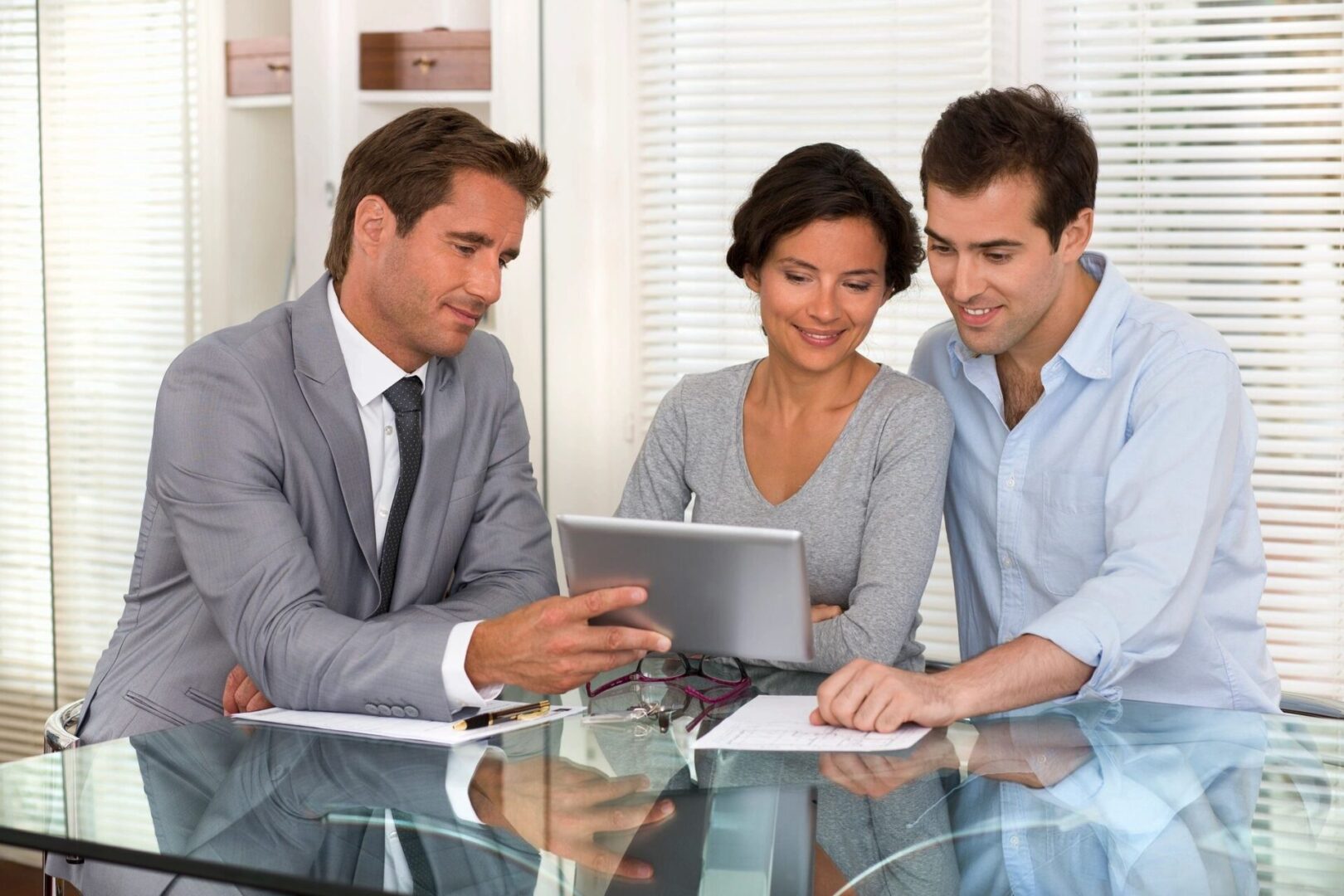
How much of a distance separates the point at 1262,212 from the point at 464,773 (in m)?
2.19

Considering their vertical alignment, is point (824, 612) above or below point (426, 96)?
below

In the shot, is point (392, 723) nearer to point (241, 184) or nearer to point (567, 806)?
point (567, 806)

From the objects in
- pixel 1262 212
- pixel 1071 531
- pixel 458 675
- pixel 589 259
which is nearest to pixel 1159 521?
pixel 1071 531

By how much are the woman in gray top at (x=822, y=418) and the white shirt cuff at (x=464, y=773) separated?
0.57m

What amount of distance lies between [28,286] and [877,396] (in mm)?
2124

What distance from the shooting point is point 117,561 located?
352 cm

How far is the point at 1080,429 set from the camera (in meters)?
2.08

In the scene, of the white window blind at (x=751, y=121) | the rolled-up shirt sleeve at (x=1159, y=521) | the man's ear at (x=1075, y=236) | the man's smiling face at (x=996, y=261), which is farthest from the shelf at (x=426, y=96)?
the rolled-up shirt sleeve at (x=1159, y=521)

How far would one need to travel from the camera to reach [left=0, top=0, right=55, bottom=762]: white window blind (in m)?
3.21

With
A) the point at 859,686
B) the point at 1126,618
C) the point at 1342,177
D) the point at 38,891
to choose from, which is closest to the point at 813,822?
the point at 859,686

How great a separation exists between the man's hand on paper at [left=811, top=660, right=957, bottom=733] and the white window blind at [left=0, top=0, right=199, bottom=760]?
2.32 metres

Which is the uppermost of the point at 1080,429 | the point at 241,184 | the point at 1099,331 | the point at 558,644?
the point at 241,184

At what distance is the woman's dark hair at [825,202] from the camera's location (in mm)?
2156

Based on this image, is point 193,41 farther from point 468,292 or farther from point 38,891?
point 38,891
